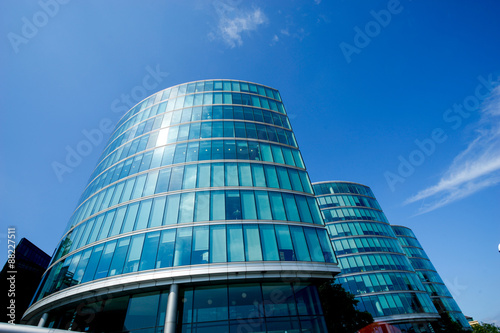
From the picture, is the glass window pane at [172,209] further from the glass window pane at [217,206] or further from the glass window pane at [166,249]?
the glass window pane at [217,206]

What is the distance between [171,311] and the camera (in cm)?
1429

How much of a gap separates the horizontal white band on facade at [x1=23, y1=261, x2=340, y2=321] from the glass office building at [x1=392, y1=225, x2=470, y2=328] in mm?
56310

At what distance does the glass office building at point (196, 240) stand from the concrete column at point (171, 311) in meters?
0.06

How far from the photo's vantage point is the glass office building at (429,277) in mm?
51381

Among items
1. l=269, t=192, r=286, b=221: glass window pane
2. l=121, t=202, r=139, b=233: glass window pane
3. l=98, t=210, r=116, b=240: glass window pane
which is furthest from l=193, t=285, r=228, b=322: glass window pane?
l=98, t=210, r=116, b=240: glass window pane

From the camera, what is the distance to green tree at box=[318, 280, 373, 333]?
25.4 m

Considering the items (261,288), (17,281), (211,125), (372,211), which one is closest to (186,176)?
(211,125)

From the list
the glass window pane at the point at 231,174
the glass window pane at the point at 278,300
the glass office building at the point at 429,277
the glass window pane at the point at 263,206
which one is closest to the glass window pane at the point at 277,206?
the glass window pane at the point at 263,206

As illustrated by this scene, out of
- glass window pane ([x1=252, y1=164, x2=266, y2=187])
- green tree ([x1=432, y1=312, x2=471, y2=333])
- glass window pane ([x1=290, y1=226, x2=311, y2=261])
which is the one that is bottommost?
green tree ([x1=432, y1=312, x2=471, y2=333])

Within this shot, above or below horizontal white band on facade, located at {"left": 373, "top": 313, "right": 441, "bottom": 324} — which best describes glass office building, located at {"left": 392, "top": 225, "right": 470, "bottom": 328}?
above

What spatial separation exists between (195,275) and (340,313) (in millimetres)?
19903

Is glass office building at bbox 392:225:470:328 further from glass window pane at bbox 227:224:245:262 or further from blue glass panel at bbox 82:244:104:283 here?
blue glass panel at bbox 82:244:104:283

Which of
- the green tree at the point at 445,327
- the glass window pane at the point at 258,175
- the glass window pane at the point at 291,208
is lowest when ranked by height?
the green tree at the point at 445,327

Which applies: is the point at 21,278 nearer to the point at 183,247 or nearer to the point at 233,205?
the point at 183,247
